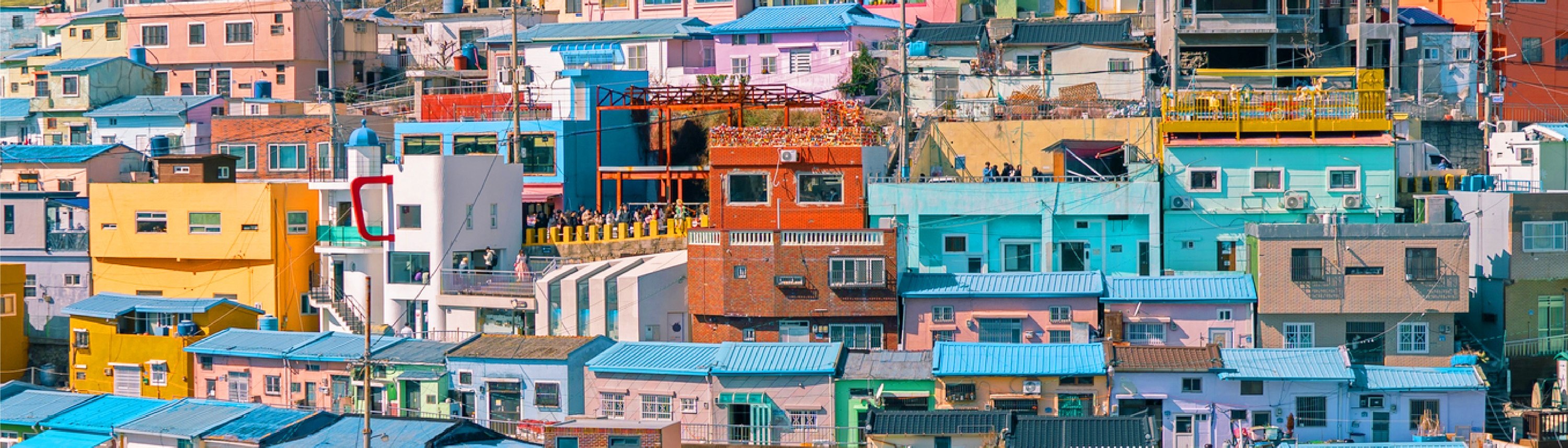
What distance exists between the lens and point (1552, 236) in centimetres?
5112

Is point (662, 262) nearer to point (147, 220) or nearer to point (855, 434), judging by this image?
point (855, 434)

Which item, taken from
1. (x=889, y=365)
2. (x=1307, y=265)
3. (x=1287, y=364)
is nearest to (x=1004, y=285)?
(x=889, y=365)

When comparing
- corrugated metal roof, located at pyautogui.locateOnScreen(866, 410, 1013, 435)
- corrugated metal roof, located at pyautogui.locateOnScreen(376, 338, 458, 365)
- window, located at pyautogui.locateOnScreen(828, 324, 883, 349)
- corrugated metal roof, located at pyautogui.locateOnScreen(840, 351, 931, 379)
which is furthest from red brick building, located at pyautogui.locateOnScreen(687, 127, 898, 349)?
corrugated metal roof, located at pyautogui.locateOnScreen(376, 338, 458, 365)

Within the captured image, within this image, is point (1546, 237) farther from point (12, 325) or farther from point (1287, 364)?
point (12, 325)

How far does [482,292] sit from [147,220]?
13.0 metres

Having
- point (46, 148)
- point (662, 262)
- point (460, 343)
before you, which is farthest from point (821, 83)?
point (46, 148)

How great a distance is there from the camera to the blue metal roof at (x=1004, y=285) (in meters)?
50.6

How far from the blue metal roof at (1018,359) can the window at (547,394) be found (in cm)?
901

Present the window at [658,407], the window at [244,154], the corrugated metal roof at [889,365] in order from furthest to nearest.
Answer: the window at [244,154] → the window at [658,407] → the corrugated metal roof at [889,365]

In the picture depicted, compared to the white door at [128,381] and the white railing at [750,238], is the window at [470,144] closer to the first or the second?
the white door at [128,381]

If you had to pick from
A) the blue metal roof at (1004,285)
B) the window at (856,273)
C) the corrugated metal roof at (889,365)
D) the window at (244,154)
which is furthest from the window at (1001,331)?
the window at (244,154)

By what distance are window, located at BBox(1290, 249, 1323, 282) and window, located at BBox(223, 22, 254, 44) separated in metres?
45.7

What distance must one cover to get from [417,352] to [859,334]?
11.2 meters

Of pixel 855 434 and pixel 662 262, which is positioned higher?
pixel 662 262
